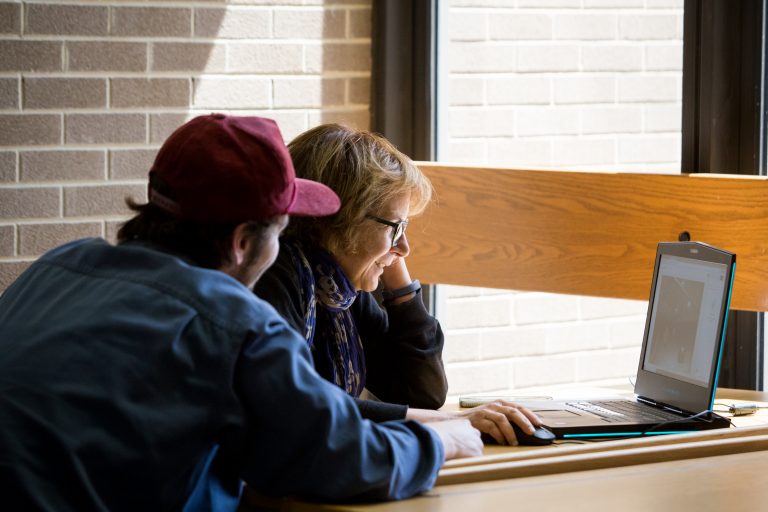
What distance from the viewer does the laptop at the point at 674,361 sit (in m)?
2.01

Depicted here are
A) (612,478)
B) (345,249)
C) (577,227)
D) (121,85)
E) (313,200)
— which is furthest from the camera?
(121,85)

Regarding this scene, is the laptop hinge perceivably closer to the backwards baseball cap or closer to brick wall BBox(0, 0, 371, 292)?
the backwards baseball cap

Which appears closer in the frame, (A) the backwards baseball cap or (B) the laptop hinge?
(A) the backwards baseball cap

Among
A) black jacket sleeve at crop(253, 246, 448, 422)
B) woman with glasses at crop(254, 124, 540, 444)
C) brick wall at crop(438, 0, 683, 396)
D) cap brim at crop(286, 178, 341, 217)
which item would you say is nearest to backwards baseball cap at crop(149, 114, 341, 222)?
cap brim at crop(286, 178, 341, 217)

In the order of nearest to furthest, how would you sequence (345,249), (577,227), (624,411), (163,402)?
(163,402) < (624,411) < (345,249) < (577,227)

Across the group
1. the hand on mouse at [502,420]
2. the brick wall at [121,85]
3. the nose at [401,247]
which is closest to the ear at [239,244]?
the hand on mouse at [502,420]

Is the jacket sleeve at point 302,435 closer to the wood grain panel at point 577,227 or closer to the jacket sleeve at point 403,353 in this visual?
the jacket sleeve at point 403,353

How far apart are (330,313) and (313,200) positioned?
0.55 m

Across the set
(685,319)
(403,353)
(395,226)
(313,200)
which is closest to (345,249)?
(395,226)

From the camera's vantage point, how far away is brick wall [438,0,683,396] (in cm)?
299

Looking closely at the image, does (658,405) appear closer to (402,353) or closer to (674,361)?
(674,361)

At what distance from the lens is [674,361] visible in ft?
7.12

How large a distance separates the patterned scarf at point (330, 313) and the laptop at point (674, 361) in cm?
38

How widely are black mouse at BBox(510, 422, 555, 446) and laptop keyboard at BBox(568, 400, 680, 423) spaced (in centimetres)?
16
